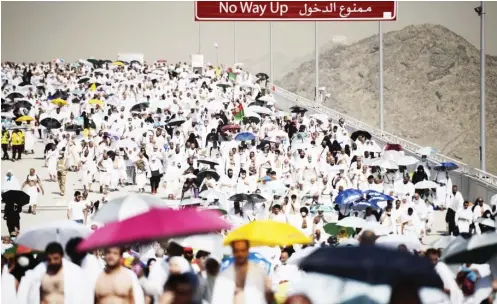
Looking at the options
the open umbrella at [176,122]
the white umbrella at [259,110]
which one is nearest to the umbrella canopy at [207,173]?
the open umbrella at [176,122]

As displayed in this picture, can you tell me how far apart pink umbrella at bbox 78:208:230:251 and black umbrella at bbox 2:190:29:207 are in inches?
412

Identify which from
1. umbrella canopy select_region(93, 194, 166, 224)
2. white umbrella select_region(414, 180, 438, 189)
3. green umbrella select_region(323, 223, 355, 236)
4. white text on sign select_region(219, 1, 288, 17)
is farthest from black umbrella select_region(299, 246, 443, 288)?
white text on sign select_region(219, 1, 288, 17)

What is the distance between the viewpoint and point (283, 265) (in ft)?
40.4

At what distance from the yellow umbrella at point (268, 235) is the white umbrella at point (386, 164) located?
13.7m

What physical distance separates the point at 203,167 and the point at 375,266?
15665mm

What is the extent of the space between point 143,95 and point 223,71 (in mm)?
15131

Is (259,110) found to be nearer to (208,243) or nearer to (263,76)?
(263,76)

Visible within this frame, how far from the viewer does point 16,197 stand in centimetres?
1922

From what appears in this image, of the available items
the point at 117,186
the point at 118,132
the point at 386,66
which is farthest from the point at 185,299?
the point at 386,66

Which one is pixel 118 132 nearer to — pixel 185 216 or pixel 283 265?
pixel 283 265

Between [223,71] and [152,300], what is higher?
[223,71]

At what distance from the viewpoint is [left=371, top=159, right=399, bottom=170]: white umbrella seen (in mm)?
23766

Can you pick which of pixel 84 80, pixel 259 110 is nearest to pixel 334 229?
pixel 259 110

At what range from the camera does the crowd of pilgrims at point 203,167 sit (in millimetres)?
9641
